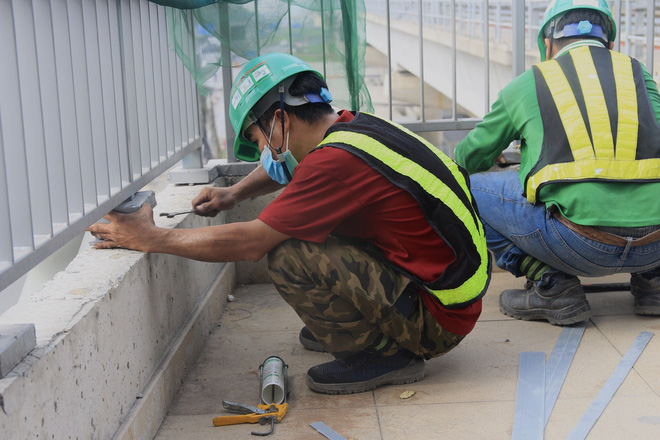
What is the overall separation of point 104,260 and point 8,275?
2.39ft

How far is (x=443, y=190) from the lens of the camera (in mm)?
2787

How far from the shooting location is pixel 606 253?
3.30m

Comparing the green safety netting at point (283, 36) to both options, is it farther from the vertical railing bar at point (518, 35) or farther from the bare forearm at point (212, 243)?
the bare forearm at point (212, 243)

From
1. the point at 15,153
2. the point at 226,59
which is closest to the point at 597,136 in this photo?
the point at 226,59

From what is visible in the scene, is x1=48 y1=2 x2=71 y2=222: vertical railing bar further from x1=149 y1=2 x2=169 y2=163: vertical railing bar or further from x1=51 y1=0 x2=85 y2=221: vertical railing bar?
x1=149 y1=2 x2=169 y2=163: vertical railing bar

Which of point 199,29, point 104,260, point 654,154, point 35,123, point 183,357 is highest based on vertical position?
point 199,29

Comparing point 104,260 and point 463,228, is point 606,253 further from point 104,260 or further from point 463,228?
point 104,260

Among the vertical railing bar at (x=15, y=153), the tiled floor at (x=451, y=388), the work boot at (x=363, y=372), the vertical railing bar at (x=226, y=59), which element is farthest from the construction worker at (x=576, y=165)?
the vertical railing bar at (x=15, y=153)

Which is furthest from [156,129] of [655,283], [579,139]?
[655,283]

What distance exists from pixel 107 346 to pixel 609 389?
5.89 ft

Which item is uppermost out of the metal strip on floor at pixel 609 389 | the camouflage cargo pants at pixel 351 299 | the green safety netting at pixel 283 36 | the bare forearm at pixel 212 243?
the green safety netting at pixel 283 36

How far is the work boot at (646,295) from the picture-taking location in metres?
3.58

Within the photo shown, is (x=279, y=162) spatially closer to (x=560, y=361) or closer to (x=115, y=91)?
(x=115, y=91)

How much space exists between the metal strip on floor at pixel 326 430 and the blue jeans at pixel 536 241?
1320mm
